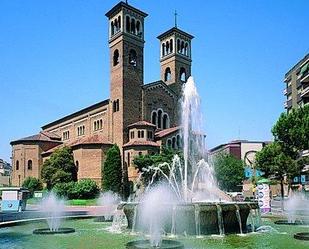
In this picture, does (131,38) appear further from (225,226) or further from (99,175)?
(225,226)

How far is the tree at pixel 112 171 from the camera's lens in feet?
169

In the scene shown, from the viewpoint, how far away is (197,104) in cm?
2436

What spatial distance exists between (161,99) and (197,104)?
35499 mm

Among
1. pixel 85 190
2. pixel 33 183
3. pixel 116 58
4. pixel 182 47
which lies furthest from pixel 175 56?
pixel 33 183

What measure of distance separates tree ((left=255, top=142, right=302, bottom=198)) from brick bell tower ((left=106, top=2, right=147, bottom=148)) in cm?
1960

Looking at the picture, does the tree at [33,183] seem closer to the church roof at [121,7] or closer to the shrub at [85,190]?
the shrub at [85,190]

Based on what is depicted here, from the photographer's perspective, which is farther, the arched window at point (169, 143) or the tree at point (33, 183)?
the tree at point (33, 183)

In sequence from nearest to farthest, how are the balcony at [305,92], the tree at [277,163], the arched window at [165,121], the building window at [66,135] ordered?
the tree at [277,163] < the balcony at [305,92] < the arched window at [165,121] < the building window at [66,135]

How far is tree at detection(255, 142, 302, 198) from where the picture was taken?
3806cm

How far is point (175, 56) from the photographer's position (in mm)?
64750

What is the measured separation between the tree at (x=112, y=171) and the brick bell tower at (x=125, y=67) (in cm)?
251

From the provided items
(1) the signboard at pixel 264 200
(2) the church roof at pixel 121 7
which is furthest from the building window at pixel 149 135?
(1) the signboard at pixel 264 200

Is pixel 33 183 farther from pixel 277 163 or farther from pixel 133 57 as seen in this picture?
pixel 277 163

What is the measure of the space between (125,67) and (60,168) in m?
16.4
